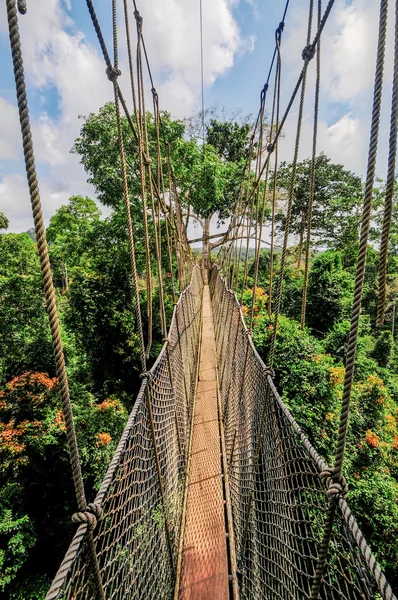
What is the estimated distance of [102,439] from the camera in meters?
4.20

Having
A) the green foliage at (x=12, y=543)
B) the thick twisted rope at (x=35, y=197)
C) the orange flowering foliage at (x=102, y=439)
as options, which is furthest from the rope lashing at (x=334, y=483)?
the green foliage at (x=12, y=543)

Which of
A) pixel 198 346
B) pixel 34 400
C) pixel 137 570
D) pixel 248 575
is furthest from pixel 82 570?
pixel 34 400

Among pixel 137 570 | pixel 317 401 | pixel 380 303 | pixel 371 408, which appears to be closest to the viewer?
pixel 380 303

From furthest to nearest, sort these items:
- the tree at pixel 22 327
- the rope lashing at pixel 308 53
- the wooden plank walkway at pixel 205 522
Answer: the tree at pixel 22 327 → the rope lashing at pixel 308 53 → the wooden plank walkway at pixel 205 522

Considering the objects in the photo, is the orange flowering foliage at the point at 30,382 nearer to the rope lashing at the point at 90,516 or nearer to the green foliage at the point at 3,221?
the green foliage at the point at 3,221

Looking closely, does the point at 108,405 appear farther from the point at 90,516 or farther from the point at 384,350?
the point at 384,350

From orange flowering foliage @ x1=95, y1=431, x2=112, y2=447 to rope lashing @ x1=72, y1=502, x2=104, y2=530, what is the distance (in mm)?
4111

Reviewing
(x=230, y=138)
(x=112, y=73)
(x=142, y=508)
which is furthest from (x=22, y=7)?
(x=230, y=138)

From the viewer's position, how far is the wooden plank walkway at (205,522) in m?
1.08

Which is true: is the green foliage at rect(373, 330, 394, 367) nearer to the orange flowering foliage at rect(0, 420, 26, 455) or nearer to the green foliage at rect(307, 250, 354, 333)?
the green foliage at rect(307, 250, 354, 333)

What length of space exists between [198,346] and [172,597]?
279cm

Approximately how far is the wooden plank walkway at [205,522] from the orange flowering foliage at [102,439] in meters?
2.56

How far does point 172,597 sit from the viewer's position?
41.9 inches

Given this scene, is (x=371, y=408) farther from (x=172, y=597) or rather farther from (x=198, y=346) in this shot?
(x=172, y=597)
